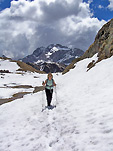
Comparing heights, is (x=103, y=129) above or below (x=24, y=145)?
above

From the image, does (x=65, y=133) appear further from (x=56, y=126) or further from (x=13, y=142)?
(x=13, y=142)

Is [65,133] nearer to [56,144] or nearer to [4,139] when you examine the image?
[56,144]

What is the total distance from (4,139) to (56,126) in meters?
2.96

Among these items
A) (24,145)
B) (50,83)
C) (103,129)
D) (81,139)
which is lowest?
(24,145)

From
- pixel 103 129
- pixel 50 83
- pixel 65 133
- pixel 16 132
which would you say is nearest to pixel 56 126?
pixel 65 133

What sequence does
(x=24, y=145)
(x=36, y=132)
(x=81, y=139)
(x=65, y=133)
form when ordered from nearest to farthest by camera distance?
(x=81, y=139)
(x=24, y=145)
(x=65, y=133)
(x=36, y=132)

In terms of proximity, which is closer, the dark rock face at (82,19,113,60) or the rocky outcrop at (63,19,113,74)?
the dark rock face at (82,19,113,60)

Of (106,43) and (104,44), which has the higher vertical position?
(106,43)

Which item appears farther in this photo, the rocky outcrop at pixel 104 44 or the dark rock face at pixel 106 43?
the rocky outcrop at pixel 104 44

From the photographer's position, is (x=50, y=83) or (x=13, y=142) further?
(x=50, y=83)

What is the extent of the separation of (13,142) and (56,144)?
7.76ft

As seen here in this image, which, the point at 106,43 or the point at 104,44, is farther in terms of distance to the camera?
the point at 104,44

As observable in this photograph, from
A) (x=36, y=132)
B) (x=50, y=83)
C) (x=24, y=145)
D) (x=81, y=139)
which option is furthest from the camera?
(x=50, y=83)

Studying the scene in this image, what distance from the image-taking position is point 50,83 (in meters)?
11.3
